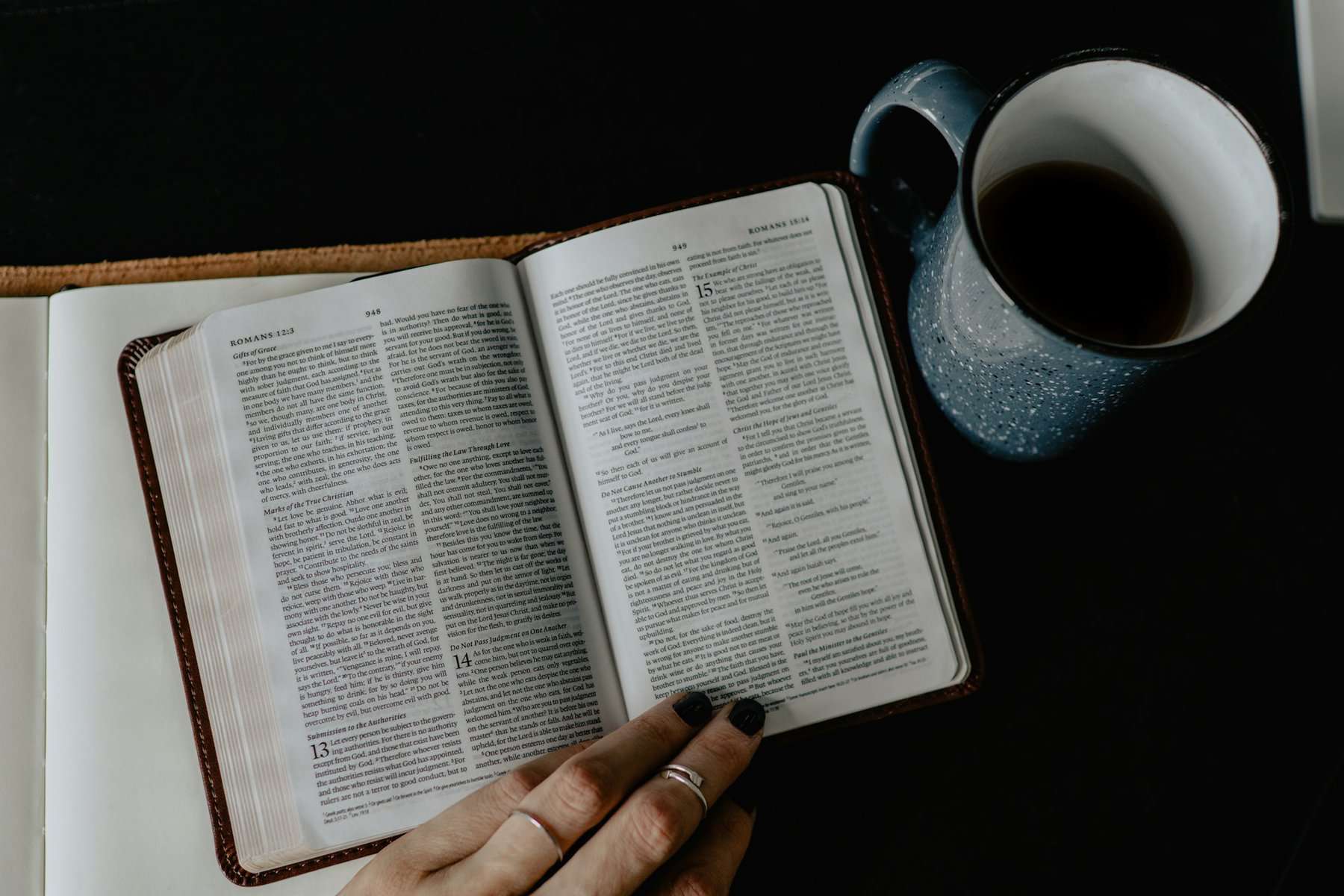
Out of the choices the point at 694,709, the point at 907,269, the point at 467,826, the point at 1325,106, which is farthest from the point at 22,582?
the point at 1325,106

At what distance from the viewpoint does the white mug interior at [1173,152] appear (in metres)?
0.43

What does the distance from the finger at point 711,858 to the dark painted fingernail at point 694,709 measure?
6 centimetres

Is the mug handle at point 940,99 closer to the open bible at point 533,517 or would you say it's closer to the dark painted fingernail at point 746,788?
the open bible at point 533,517

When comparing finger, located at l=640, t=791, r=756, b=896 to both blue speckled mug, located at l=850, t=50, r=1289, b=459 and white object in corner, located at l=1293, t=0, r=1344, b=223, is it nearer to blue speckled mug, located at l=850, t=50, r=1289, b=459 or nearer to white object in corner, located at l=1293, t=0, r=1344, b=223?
blue speckled mug, located at l=850, t=50, r=1289, b=459

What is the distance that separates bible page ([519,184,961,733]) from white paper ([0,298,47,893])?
36 cm

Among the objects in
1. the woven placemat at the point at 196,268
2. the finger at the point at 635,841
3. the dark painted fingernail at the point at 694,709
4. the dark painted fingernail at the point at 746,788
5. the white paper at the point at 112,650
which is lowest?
the dark painted fingernail at the point at 746,788

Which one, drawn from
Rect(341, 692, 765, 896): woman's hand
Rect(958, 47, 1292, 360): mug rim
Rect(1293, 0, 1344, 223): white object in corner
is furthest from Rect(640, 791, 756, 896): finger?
Rect(1293, 0, 1344, 223): white object in corner

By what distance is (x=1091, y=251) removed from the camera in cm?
52

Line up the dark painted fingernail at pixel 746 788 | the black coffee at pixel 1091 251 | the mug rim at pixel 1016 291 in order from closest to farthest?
1. the mug rim at pixel 1016 291
2. the black coffee at pixel 1091 251
3. the dark painted fingernail at pixel 746 788

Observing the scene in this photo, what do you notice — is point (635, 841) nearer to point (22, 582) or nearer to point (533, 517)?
point (533, 517)

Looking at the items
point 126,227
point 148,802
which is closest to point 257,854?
point 148,802

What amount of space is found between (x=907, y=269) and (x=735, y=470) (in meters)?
0.21

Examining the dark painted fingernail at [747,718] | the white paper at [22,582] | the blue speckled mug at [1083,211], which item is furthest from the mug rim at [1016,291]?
the white paper at [22,582]

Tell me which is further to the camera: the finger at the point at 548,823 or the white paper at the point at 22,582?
the white paper at the point at 22,582
